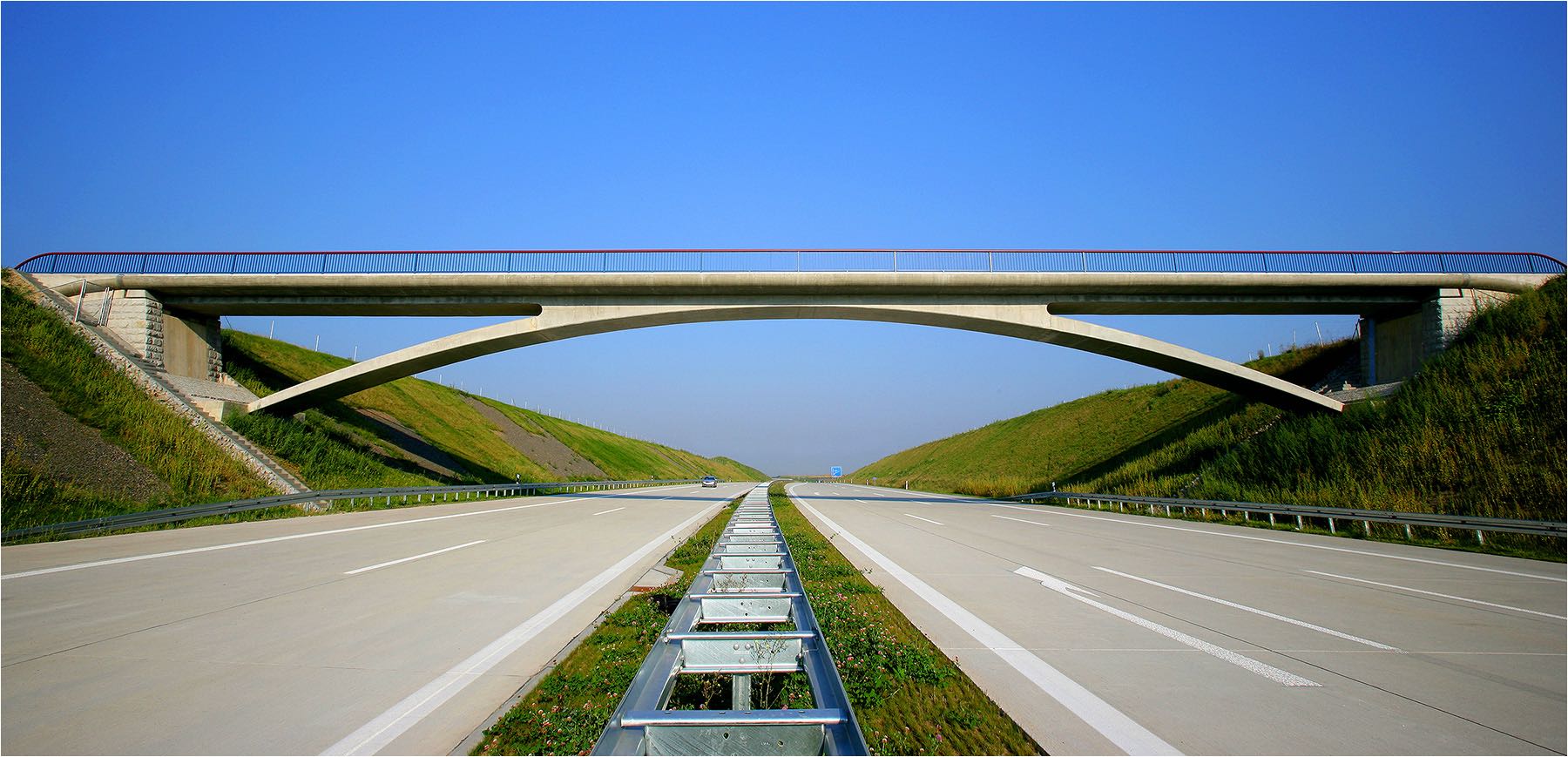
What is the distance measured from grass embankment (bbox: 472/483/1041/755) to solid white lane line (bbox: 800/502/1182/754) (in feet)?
1.62

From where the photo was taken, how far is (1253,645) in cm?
563

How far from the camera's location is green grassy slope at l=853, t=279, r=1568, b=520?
51.8ft

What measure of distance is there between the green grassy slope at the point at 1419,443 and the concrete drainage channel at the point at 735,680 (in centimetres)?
1797

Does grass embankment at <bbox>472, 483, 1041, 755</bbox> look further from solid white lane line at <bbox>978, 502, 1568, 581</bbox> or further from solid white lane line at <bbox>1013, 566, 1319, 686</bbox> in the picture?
Answer: solid white lane line at <bbox>978, 502, 1568, 581</bbox>

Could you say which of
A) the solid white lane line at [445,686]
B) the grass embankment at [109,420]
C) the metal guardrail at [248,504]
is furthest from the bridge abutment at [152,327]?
the solid white lane line at [445,686]

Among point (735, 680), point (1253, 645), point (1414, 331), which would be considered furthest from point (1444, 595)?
point (1414, 331)

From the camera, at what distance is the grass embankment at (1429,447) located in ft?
50.2

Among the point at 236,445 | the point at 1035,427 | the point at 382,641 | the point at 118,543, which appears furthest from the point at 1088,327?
the point at 1035,427

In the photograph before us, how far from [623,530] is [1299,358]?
112 ft

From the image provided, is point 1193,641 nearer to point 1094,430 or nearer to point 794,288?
point 794,288

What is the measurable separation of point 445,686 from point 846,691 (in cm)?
255

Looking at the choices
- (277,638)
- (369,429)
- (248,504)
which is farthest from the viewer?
(369,429)

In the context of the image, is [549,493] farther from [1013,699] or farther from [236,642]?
[1013,699]

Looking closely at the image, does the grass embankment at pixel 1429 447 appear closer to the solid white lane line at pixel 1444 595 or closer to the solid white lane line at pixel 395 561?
the solid white lane line at pixel 1444 595
